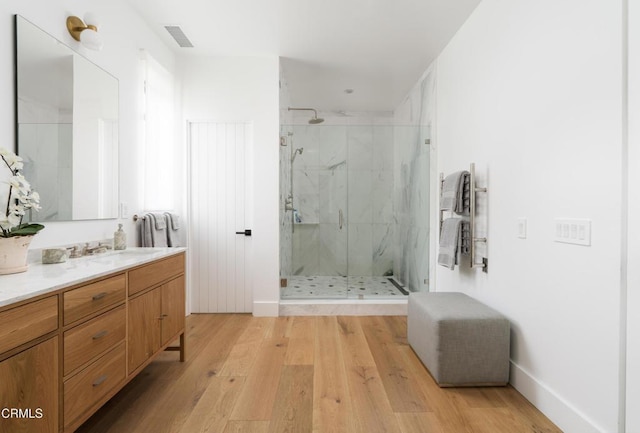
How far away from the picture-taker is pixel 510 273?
2.01m

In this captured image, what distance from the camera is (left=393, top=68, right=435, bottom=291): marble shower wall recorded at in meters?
3.47

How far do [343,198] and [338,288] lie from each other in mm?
1044

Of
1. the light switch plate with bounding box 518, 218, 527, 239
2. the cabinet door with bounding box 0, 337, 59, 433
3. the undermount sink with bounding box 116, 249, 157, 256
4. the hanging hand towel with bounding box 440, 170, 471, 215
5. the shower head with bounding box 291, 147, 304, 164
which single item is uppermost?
the shower head with bounding box 291, 147, 304, 164

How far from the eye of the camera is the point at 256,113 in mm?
3264

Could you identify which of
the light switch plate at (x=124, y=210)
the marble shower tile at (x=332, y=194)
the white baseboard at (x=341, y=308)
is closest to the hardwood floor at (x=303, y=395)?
the white baseboard at (x=341, y=308)

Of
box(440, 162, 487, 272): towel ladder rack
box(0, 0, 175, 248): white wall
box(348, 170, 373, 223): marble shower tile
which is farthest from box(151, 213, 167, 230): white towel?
box(440, 162, 487, 272): towel ladder rack

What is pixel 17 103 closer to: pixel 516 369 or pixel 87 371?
pixel 87 371

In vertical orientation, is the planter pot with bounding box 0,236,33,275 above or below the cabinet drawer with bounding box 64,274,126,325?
above

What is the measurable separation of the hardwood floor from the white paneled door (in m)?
0.76

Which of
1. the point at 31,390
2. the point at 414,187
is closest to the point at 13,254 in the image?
the point at 31,390

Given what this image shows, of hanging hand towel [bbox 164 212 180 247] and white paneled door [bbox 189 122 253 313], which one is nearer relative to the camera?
hanging hand towel [bbox 164 212 180 247]

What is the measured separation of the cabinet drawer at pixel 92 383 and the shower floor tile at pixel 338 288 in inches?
76.8

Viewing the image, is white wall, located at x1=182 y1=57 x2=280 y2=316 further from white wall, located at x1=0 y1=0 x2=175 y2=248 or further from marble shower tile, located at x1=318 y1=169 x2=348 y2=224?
marble shower tile, located at x1=318 y1=169 x2=348 y2=224

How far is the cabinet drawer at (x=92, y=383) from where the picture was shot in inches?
49.6
